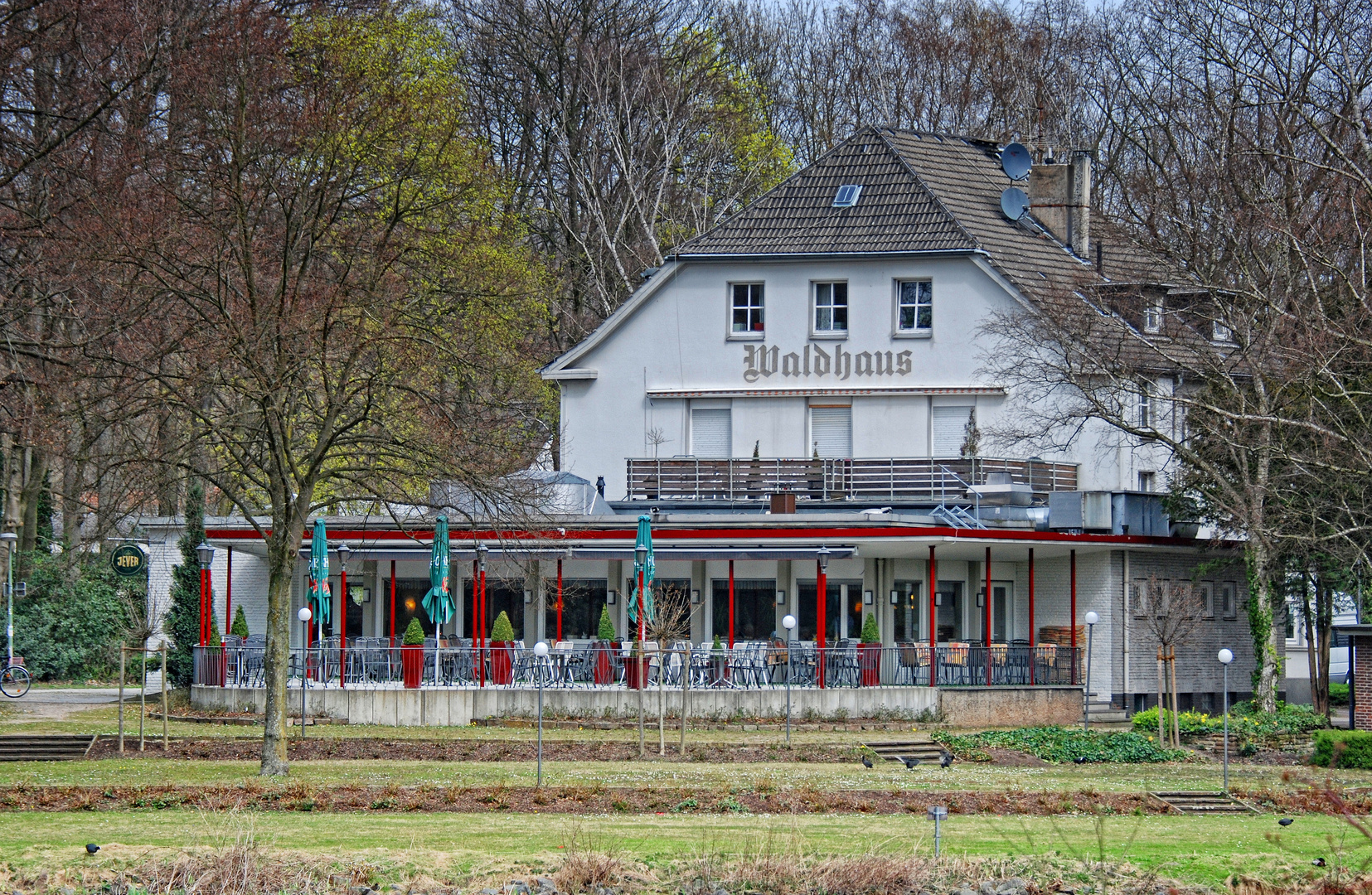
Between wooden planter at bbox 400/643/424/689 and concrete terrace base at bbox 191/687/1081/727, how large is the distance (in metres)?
0.72

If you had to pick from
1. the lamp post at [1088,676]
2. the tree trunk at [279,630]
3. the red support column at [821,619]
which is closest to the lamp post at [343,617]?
the tree trunk at [279,630]

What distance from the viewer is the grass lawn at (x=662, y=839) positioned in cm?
1698

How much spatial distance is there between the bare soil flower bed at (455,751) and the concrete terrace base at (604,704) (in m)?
3.22

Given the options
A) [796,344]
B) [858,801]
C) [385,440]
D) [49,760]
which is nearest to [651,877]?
[858,801]

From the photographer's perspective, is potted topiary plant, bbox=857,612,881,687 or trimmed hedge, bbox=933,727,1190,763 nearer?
trimmed hedge, bbox=933,727,1190,763

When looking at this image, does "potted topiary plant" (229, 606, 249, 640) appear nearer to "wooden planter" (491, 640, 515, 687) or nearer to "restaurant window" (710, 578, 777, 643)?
"wooden planter" (491, 640, 515, 687)

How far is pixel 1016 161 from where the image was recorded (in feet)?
149

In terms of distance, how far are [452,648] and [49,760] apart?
320 inches

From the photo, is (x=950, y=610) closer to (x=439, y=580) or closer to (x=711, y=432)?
(x=711, y=432)

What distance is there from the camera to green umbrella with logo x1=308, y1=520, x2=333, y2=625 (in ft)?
110

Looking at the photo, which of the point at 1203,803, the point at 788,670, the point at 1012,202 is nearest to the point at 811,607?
the point at 788,670

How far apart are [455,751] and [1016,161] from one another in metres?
23.9

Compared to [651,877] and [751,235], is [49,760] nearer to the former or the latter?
[651,877]

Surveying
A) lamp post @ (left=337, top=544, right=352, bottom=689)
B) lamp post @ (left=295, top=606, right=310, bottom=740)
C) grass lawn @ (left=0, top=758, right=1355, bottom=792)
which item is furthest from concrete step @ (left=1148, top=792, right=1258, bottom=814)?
lamp post @ (left=337, top=544, right=352, bottom=689)
